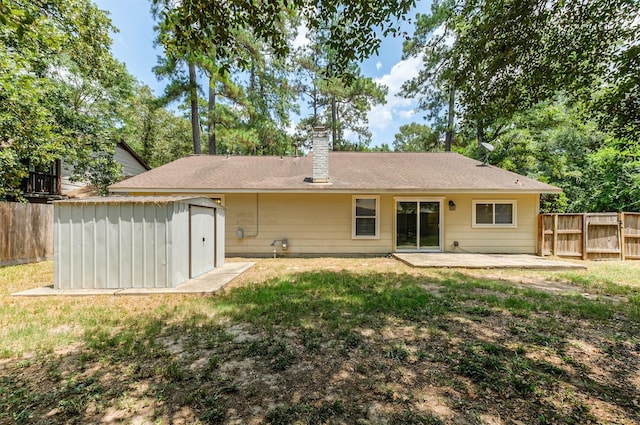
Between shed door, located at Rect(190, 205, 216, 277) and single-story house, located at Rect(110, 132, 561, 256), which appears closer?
shed door, located at Rect(190, 205, 216, 277)

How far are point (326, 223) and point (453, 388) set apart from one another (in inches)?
302

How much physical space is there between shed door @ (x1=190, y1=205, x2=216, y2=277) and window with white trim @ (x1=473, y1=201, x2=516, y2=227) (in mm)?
8647

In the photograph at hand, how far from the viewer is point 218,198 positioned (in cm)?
995

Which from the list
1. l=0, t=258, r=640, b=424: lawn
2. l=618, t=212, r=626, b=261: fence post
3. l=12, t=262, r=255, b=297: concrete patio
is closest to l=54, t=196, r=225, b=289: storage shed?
l=12, t=262, r=255, b=297: concrete patio

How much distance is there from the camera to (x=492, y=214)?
393 inches

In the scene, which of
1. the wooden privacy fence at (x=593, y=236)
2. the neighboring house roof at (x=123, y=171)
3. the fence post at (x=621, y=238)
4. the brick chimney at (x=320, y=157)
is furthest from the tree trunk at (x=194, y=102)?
the fence post at (x=621, y=238)

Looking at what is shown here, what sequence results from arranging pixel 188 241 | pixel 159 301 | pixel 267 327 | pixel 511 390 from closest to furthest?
pixel 511 390
pixel 267 327
pixel 159 301
pixel 188 241

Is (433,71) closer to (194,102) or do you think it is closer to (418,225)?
(418,225)

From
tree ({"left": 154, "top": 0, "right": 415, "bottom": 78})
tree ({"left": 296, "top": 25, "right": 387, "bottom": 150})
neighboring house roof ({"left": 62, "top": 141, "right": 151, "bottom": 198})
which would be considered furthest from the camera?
tree ({"left": 296, "top": 25, "right": 387, "bottom": 150})

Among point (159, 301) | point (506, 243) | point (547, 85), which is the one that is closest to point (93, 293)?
point (159, 301)

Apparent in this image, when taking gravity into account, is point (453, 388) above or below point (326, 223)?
below

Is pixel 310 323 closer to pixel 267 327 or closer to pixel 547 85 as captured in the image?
pixel 267 327

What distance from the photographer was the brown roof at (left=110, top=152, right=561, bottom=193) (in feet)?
30.7

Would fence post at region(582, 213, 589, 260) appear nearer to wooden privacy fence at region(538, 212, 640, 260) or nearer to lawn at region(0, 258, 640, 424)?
wooden privacy fence at region(538, 212, 640, 260)
